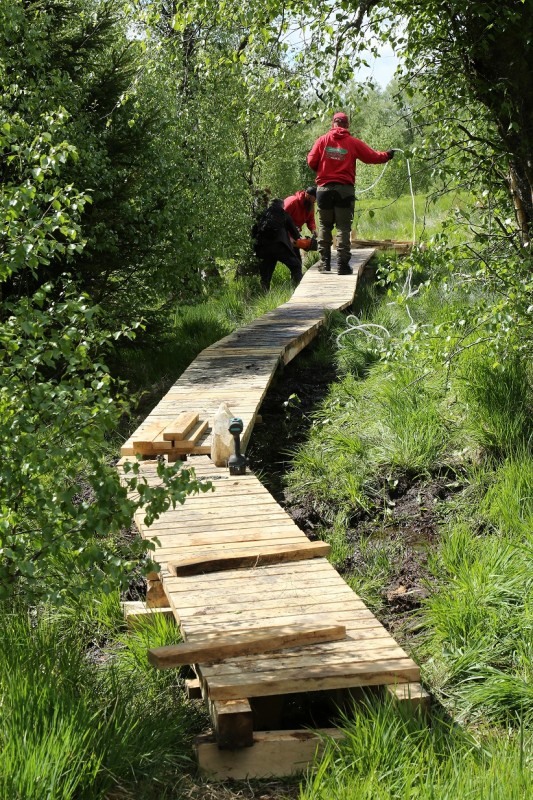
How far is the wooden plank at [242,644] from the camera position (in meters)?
3.97

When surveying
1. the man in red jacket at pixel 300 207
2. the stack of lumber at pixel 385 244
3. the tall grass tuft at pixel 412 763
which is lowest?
the tall grass tuft at pixel 412 763

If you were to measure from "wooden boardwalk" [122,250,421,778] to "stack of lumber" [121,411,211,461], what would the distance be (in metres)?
0.05

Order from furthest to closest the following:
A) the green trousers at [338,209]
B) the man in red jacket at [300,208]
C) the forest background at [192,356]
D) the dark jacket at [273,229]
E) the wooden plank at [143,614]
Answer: the man in red jacket at [300,208] < the dark jacket at [273,229] < the green trousers at [338,209] < the wooden plank at [143,614] < the forest background at [192,356]

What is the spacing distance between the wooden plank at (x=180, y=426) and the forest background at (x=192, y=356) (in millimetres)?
691

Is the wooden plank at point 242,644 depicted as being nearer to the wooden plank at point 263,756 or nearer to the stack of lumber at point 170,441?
the wooden plank at point 263,756

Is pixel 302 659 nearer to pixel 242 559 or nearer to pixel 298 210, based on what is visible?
pixel 242 559

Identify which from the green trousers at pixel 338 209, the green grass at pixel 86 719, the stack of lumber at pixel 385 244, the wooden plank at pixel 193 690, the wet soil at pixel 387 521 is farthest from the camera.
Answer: the stack of lumber at pixel 385 244

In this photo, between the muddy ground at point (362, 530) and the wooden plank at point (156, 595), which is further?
the wooden plank at point (156, 595)

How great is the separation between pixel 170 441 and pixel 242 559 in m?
2.20

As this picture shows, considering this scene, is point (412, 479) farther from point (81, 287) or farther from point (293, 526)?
point (81, 287)

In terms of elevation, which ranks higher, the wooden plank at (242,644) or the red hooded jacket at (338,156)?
the red hooded jacket at (338,156)

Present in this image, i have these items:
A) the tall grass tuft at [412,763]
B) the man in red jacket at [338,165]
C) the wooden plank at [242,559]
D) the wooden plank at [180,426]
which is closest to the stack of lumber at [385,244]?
the man in red jacket at [338,165]

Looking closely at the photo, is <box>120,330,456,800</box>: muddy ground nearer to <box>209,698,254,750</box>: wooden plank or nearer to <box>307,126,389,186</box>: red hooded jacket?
<box>209,698,254,750</box>: wooden plank

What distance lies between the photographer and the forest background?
361 cm
